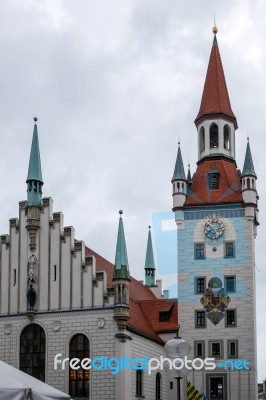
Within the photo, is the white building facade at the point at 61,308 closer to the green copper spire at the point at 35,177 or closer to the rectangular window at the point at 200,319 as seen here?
the green copper spire at the point at 35,177

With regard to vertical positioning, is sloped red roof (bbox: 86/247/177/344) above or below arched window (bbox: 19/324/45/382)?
above

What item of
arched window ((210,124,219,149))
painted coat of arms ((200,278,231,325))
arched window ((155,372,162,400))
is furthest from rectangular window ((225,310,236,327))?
arched window ((210,124,219,149))

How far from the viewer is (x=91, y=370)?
157ft

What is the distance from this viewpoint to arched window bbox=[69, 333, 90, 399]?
1892 inches

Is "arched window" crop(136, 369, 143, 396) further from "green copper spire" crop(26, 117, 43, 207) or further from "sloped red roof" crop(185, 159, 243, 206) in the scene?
"sloped red roof" crop(185, 159, 243, 206)

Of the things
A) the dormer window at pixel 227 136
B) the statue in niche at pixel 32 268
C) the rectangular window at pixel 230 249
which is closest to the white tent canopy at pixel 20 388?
the statue in niche at pixel 32 268

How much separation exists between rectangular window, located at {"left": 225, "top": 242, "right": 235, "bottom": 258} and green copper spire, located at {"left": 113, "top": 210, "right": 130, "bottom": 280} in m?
10.9

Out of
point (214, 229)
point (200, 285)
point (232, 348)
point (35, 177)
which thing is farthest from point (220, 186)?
point (35, 177)

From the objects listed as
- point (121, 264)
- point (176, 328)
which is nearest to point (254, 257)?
point (176, 328)

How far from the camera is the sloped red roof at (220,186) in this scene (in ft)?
195

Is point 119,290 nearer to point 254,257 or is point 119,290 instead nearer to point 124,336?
point 124,336

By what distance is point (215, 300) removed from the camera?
57.2 m

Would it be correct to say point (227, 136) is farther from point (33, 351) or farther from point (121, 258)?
point (33, 351)

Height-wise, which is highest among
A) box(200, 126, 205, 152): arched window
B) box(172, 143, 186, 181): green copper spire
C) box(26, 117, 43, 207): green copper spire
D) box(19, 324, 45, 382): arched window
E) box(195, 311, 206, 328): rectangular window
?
box(200, 126, 205, 152): arched window
